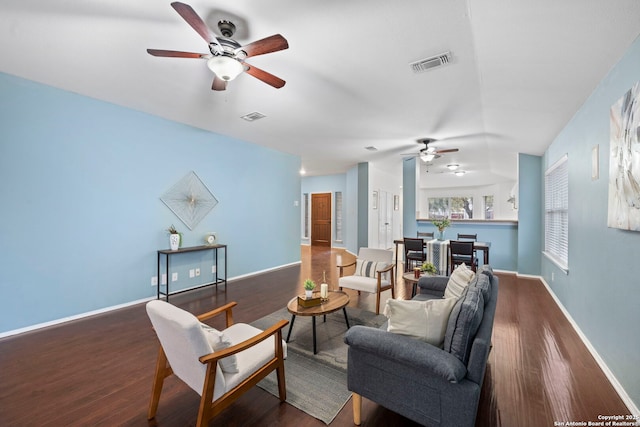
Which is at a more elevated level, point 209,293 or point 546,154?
point 546,154

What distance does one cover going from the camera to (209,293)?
4.27 meters

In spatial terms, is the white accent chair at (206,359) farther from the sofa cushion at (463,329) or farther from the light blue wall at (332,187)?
the light blue wall at (332,187)

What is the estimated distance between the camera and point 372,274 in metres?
3.69

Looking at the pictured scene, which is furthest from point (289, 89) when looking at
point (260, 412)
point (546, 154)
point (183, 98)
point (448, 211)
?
point (448, 211)

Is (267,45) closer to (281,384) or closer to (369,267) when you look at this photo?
(281,384)

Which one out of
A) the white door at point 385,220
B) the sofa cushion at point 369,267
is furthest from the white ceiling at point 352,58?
the white door at point 385,220

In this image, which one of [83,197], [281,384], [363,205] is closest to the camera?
[281,384]

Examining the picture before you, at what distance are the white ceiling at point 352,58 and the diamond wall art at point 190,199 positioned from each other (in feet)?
3.19

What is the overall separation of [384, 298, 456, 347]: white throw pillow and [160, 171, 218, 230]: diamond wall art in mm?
3715

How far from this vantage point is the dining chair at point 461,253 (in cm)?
439

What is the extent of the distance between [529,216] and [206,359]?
617cm

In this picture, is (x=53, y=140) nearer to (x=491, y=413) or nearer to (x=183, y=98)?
(x=183, y=98)

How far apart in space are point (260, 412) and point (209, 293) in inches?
112

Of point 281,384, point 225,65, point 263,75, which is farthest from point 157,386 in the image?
point 263,75
